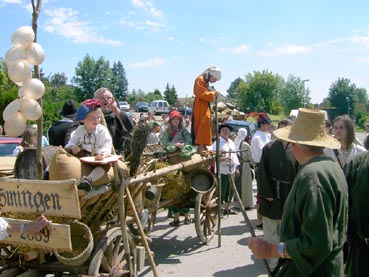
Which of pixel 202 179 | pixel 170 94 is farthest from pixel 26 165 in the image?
pixel 170 94

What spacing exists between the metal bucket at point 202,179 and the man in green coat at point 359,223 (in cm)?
315

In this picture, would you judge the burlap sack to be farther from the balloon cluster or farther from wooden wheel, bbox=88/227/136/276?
wooden wheel, bbox=88/227/136/276

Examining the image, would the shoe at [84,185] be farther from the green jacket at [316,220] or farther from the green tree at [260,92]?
the green tree at [260,92]

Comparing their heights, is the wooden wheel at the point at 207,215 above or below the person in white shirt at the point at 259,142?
below

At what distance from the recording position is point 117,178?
12.8 ft

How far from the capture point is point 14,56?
3.11 m

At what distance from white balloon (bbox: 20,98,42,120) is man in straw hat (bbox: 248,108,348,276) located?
1.80 m

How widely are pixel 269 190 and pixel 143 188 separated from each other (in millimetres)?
1625

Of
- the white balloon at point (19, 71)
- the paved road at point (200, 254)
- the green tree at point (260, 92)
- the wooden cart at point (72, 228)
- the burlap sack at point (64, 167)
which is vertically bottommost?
the paved road at point (200, 254)

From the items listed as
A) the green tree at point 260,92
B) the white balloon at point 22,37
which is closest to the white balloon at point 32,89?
the white balloon at point 22,37

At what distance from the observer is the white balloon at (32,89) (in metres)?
3.13

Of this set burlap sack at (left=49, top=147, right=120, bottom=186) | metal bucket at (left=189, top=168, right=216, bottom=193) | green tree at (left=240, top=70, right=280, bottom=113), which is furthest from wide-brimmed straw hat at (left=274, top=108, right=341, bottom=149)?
green tree at (left=240, top=70, right=280, bottom=113)

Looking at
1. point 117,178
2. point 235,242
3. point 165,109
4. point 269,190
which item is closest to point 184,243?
point 235,242

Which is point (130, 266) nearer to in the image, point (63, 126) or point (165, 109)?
point (63, 126)
